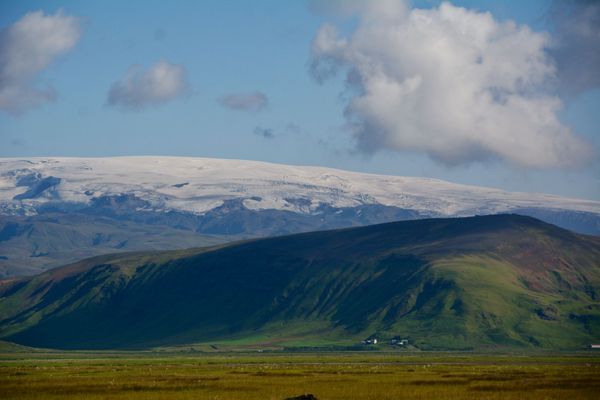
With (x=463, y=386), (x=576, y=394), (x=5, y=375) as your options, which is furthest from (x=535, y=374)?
(x=5, y=375)

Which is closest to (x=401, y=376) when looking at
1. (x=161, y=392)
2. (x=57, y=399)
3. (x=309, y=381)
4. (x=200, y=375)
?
(x=309, y=381)

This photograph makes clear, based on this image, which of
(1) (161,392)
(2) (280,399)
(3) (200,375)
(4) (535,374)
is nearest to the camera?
(2) (280,399)

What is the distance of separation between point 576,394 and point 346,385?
30.6m

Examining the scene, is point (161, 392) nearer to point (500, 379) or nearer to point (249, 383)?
point (249, 383)

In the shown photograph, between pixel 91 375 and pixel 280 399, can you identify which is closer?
pixel 280 399

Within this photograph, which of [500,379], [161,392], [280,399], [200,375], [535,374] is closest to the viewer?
[280,399]

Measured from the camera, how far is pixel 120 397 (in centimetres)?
11856

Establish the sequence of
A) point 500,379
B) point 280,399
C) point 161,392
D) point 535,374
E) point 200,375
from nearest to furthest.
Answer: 1. point 280,399
2. point 161,392
3. point 500,379
4. point 535,374
5. point 200,375

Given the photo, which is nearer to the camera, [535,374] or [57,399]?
[57,399]

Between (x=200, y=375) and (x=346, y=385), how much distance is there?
37163 millimetres

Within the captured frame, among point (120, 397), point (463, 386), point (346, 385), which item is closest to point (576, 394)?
point (463, 386)

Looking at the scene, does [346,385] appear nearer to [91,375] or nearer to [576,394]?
[576,394]

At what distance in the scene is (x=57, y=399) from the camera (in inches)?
4678

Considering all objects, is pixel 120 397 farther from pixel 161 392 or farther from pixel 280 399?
pixel 280 399
